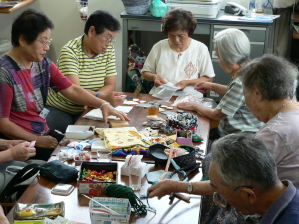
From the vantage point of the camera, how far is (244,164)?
1.53 m

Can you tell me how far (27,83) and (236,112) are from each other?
1333mm

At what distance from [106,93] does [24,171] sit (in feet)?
4.32

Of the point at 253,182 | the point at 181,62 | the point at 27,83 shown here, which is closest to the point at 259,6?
the point at 181,62

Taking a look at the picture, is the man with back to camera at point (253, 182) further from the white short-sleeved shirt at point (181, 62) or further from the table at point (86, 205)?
the white short-sleeved shirt at point (181, 62)

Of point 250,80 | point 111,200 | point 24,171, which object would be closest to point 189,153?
point 250,80

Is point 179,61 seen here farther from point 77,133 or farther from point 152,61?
point 77,133

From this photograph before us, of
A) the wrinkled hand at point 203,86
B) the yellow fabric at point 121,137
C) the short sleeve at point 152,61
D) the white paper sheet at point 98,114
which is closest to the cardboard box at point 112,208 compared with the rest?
the yellow fabric at point 121,137

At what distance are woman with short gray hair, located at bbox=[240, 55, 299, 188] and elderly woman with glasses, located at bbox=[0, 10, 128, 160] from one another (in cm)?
97

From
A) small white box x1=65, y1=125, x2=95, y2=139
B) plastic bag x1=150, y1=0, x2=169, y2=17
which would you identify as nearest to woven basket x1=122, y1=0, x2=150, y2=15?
plastic bag x1=150, y1=0, x2=169, y2=17

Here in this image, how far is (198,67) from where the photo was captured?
394 cm

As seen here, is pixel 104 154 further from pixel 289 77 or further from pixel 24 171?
pixel 289 77

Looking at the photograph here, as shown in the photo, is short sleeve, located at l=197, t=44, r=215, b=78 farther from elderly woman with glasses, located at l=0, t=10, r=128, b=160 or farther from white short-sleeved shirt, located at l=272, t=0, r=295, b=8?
white short-sleeved shirt, located at l=272, t=0, r=295, b=8

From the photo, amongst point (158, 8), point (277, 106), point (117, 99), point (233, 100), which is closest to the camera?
point (277, 106)

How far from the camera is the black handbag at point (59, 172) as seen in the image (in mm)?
2088
